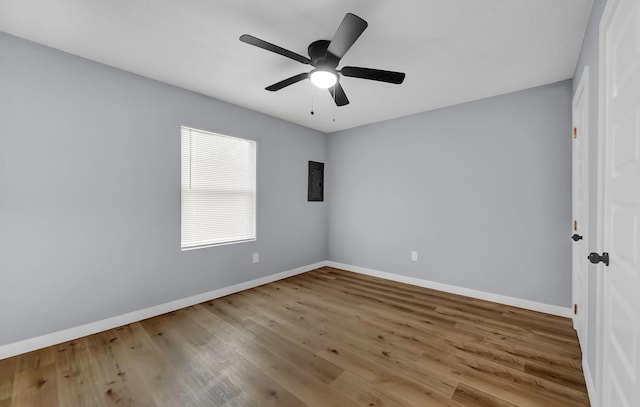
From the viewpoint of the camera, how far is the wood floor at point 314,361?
63.6 inches

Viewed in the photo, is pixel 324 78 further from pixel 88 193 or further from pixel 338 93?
pixel 88 193

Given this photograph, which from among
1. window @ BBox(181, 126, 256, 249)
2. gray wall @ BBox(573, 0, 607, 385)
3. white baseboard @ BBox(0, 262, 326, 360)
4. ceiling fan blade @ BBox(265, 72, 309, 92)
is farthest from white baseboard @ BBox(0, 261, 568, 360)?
ceiling fan blade @ BBox(265, 72, 309, 92)

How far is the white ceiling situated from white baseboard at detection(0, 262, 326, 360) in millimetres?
2363

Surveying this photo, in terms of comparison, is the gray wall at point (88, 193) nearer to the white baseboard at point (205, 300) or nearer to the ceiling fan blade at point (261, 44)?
the white baseboard at point (205, 300)

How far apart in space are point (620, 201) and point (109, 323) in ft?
11.9

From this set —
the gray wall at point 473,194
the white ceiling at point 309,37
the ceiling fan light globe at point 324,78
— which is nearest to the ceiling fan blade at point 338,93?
the ceiling fan light globe at point 324,78

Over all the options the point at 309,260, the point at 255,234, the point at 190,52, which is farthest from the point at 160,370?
the point at 309,260

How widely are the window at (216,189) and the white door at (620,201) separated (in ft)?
11.0

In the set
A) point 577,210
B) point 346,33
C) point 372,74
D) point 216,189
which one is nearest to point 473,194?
point 577,210

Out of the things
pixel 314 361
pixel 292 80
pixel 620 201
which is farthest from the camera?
pixel 292 80

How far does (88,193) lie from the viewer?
234 cm

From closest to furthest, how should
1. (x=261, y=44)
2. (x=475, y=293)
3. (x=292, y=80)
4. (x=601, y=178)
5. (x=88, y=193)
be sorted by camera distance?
Answer: (x=601, y=178) < (x=261, y=44) < (x=292, y=80) < (x=88, y=193) < (x=475, y=293)

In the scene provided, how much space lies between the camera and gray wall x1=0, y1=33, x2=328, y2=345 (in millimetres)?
2029

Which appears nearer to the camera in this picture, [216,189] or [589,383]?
[589,383]
